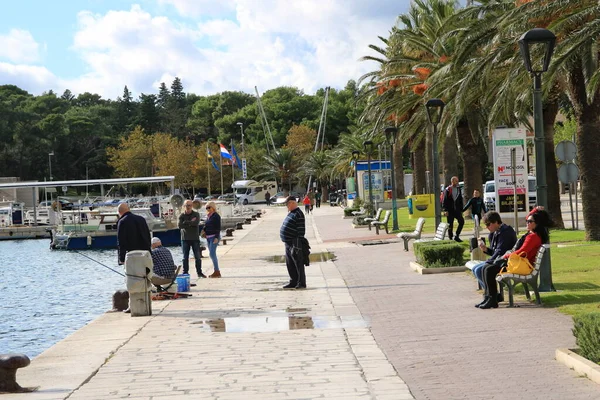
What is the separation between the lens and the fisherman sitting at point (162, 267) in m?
16.8

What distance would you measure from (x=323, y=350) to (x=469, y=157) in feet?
90.1

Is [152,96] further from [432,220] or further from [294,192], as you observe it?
[432,220]

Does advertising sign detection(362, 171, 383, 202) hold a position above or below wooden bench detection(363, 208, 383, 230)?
above

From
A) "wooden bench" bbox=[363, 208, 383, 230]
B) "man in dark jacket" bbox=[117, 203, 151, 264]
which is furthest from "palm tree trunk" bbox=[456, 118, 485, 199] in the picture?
"man in dark jacket" bbox=[117, 203, 151, 264]

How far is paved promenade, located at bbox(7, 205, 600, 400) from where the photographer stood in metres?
7.95

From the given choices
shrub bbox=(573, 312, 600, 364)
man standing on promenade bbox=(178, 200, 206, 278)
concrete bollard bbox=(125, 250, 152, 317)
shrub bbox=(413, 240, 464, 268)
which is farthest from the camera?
man standing on promenade bbox=(178, 200, 206, 278)

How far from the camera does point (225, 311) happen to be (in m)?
14.3

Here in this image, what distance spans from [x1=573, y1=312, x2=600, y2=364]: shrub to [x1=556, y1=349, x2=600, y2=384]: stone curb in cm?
7

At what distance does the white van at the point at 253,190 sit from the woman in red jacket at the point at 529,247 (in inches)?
3620

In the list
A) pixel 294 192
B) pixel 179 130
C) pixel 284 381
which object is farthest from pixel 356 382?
pixel 179 130

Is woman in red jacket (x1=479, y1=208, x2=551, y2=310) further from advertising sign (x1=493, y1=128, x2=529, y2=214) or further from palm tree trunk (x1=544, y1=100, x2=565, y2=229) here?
palm tree trunk (x1=544, y1=100, x2=565, y2=229)

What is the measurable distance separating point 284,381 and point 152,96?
442 feet

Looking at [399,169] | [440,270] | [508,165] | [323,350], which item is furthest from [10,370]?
[399,169]

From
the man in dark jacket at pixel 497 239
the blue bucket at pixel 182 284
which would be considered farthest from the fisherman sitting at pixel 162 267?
the man in dark jacket at pixel 497 239
